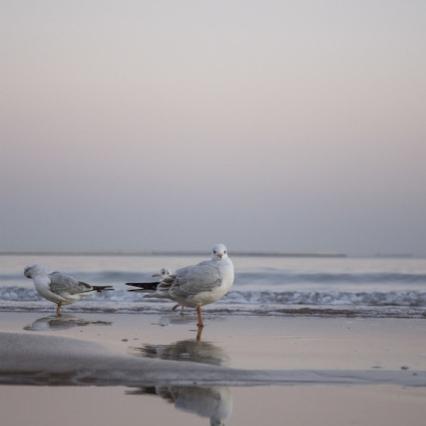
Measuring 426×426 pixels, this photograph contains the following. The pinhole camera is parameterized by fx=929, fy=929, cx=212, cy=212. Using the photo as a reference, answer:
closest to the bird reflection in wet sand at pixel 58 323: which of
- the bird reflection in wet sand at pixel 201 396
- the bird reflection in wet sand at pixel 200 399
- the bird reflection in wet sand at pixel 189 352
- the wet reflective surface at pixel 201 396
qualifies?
the bird reflection in wet sand at pixel 189 352

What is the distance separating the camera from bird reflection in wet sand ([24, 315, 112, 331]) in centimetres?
1264

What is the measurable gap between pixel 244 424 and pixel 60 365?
245cm

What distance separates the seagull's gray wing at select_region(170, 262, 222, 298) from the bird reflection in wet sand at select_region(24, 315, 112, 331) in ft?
3.85

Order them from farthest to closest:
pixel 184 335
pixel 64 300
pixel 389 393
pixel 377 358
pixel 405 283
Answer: pixel 405 283 < pixel 64 300 < pixel 184 335 < pixel 377 358 < pixel 389 393

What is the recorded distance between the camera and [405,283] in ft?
92.7

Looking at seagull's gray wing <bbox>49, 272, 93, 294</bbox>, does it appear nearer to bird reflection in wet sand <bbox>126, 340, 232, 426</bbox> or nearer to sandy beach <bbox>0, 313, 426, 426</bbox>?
sandy beach <bbox>0, 313, 426, 426</bbox>

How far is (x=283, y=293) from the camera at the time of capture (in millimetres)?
21141

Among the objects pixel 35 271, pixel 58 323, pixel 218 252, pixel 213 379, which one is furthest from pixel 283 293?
pixel 213 379

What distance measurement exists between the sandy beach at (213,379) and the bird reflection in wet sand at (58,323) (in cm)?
86

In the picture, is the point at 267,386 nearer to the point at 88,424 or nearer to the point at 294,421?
the point at 294,421

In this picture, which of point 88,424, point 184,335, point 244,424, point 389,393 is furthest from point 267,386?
point 184,335

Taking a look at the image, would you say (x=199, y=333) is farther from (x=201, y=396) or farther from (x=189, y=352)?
(x=201, y=396)

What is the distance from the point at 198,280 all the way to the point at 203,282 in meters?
0.08

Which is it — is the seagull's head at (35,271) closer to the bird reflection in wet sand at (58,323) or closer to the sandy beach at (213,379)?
the bird reflection in wet sand at (58,323)
